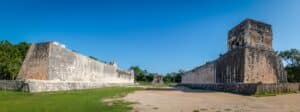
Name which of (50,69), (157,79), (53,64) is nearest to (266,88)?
(50,69)

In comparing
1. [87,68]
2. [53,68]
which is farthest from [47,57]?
[87,68]

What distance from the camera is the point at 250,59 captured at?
19.4m

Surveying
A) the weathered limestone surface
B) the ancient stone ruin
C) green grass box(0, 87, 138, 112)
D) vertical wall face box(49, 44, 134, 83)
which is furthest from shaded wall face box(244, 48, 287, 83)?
vertical wall face box(49, 44, 134, 83)

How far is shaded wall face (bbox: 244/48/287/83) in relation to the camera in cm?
1921

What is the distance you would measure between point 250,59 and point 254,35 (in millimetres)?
3060

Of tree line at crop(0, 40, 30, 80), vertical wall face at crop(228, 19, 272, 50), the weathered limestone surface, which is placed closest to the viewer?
the weathered limestone surface

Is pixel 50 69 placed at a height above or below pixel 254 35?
below

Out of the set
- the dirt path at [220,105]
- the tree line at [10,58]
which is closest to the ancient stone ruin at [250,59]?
the dirt path at [220,105]

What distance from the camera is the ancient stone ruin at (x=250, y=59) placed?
761 inches

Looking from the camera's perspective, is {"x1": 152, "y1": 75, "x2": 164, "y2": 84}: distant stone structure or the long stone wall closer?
the long stone wall

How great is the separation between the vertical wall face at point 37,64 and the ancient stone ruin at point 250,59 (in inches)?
538

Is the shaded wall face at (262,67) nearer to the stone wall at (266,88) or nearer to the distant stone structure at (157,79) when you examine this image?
the stone wall at (266,88)

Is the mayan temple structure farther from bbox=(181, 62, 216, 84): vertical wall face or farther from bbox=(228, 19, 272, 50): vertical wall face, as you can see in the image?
bbox=(181, 62, 216, 84): vertical wall face

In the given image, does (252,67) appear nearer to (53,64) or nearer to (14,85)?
(53,64)
